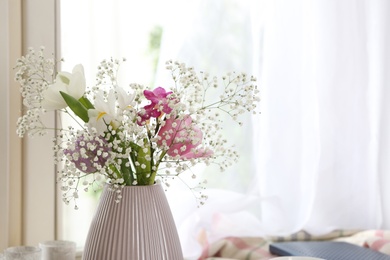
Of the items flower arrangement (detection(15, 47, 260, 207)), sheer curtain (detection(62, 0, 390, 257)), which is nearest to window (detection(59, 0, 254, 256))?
sheer curtain (detection(62, 0, 390, 257))

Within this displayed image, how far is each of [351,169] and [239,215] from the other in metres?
0.37

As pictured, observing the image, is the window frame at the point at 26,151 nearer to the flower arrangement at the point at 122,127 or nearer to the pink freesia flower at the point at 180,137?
the flower arrangement at the point at 122,127

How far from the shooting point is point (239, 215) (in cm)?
179

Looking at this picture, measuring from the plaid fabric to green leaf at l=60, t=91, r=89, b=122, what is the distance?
67 cm

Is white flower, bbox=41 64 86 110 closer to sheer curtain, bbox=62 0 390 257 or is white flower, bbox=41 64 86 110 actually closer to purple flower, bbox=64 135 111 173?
purple flower, bbox=64 135 111 173

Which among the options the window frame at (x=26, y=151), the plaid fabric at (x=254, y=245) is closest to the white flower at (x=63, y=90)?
the window frame at (x=26, y=151)

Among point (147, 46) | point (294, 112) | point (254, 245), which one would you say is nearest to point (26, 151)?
point (147, 46)

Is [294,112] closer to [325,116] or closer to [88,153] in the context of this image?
[325,116]

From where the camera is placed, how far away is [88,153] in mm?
1068

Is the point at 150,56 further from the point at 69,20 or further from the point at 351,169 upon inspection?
the point at 351,169

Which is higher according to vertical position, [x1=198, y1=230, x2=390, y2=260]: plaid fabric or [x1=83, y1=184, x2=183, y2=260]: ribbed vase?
[x1=83, y1=184, x2=183, y2=260]: ribbed vase

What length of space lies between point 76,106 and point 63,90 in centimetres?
4

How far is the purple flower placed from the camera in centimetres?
104

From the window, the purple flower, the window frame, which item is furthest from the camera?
the window
